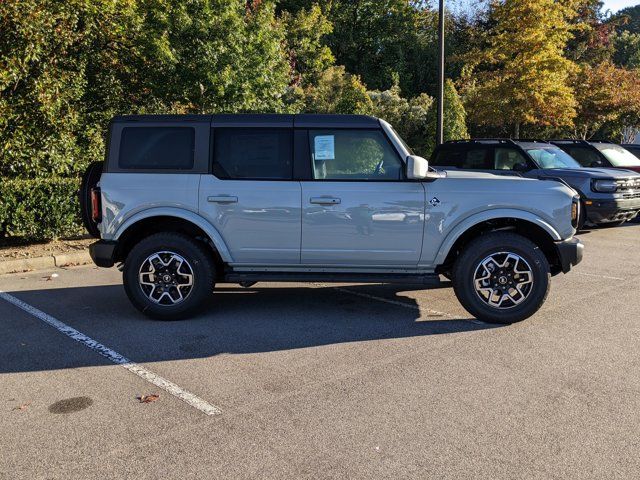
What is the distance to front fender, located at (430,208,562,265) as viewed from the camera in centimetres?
546

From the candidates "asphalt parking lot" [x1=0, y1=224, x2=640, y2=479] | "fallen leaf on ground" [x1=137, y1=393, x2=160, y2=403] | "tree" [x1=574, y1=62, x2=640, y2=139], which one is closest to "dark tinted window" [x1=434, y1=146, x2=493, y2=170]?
"asphalt parking lot" [x1=0, y1=224, x2=640, y2=479]

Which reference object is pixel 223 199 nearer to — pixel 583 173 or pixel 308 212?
pixel 308 212

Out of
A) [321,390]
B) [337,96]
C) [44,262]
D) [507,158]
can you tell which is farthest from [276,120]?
[337,96]

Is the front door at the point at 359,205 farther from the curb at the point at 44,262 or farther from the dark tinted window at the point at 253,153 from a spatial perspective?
the curb at the point at 44,262

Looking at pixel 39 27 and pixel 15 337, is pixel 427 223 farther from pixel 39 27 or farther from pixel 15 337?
pixel 39 27

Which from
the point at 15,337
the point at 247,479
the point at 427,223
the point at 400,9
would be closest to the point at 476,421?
the point at 247,479

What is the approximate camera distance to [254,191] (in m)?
5.53

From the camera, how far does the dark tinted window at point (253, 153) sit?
561cm

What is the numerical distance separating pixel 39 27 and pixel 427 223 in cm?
657

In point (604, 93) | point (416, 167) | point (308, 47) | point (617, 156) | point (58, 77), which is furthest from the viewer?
point (604, 93)

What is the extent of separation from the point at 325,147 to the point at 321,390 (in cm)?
248

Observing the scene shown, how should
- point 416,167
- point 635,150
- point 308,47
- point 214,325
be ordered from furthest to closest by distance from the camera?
point 308,47
point 635,150
point 214,325
point 416,167

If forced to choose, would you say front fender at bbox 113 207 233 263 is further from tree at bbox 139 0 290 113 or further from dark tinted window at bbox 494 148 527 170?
dark tinted window at bbox 494 148 527 170

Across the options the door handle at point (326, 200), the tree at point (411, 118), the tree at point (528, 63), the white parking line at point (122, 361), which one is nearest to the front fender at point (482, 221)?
the door handle at point (326, 200)
